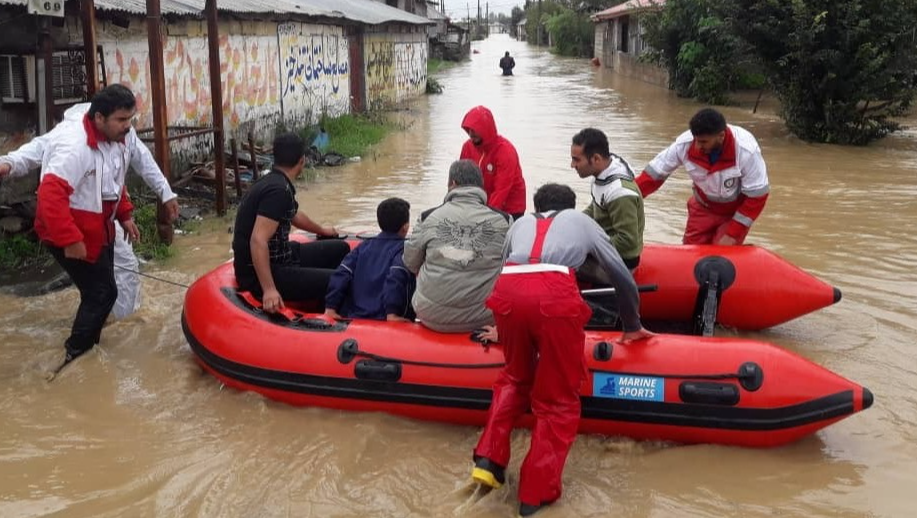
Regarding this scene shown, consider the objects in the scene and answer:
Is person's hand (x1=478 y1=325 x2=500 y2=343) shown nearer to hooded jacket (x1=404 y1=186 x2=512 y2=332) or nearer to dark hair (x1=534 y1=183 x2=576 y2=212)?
hooded jacket (x1=404 y1=186 x2=512 y2=332)

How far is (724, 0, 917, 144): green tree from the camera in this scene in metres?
13.6

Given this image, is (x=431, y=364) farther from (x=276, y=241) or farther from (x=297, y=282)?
(x=276, y=241)

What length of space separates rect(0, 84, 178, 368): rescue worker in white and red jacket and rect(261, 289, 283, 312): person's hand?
3.35ft

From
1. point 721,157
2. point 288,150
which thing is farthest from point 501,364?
point 721,157

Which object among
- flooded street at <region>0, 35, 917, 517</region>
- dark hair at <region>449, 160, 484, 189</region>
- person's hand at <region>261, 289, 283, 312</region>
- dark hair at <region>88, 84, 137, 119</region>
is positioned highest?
dark hair at <region>88, 84, 137, 119</region>

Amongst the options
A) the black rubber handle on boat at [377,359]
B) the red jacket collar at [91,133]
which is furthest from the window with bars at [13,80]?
the black rubber handle on boat at [377,359]

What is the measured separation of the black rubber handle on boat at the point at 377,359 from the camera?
14.3 ft

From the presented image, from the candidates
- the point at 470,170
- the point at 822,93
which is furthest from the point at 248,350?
the point at 822,93

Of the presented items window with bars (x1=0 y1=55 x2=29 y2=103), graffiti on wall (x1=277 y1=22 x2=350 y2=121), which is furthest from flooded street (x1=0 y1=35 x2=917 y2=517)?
graffiti on wall (x1=277 y1=22 x2=350 y2=121)

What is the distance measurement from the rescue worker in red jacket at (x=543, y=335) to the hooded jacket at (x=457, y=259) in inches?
18.8

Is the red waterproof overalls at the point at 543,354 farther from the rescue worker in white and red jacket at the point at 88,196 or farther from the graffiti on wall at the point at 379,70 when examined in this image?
the graffiti on wall at the point at 379,70

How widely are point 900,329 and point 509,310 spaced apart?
3.57 metres

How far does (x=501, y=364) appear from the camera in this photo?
430 centimetres

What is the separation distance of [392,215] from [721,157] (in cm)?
222
